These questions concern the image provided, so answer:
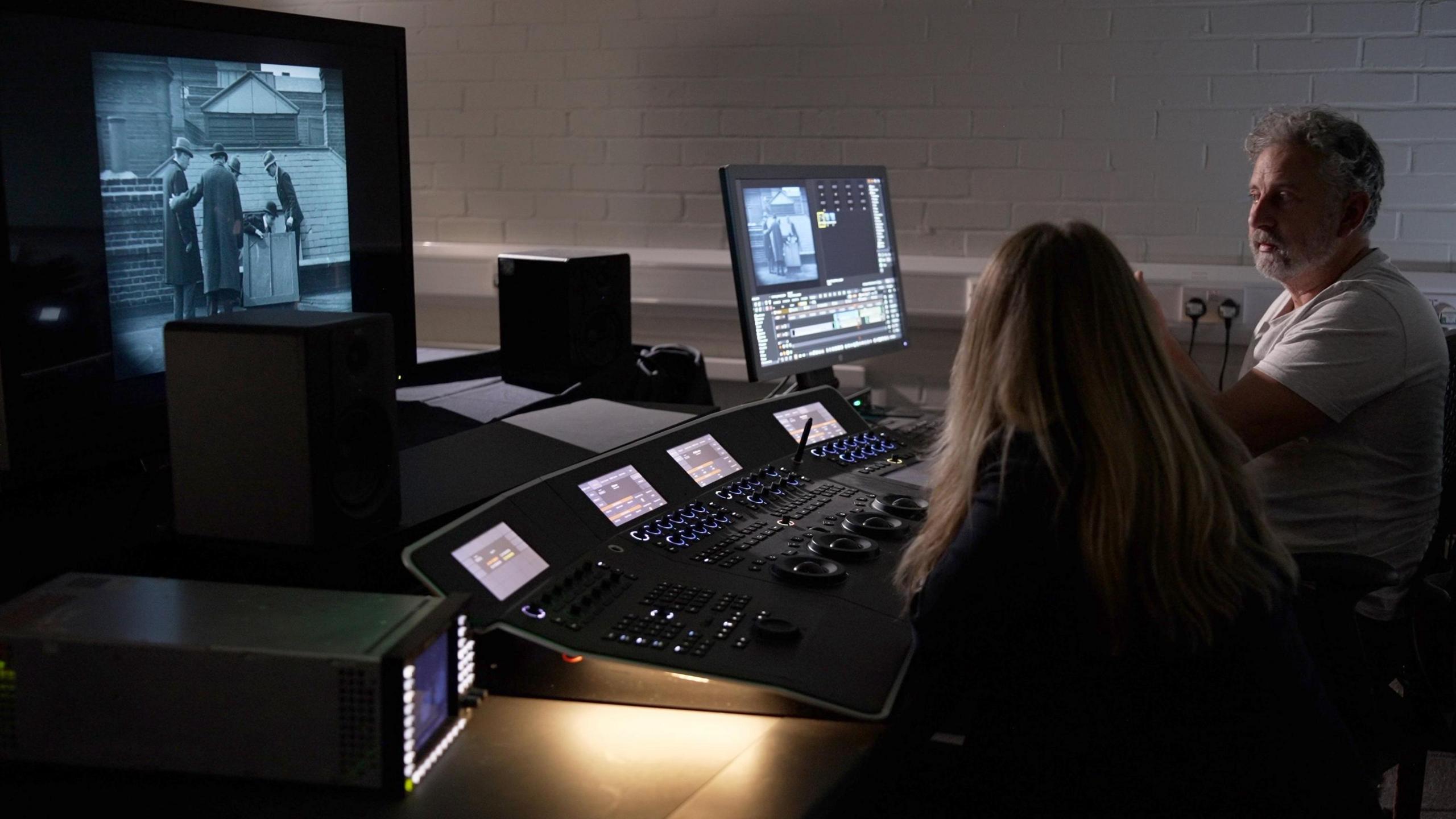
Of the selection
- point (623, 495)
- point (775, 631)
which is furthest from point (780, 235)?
point (775, 631)

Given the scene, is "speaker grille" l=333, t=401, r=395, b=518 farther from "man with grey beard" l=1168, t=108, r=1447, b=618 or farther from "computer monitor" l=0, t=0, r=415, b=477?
"man with grey beard" l=1168, t=108, r=1447, b=618

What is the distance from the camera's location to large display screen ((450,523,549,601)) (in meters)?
1.38

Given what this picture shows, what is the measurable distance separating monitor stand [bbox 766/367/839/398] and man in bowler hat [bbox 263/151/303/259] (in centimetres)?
107

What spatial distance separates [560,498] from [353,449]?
0.29 m

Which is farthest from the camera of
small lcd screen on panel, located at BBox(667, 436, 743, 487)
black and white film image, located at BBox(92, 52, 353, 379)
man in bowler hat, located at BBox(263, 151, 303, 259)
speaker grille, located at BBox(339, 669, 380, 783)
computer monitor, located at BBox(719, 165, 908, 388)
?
computer monitor, located at BBox(719, 165, 908, 388)

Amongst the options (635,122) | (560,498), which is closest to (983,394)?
(560,498)

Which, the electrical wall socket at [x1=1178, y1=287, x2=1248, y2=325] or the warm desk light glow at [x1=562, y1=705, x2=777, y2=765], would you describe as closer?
the warm desk light glow at [x1=562, y1=705, x2=777, y2=765]

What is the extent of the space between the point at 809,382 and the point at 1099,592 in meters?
1.44

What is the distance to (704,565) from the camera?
5.14 ft

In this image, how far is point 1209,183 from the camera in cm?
345

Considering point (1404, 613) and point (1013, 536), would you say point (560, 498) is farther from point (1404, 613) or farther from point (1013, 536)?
point (1404, 613)

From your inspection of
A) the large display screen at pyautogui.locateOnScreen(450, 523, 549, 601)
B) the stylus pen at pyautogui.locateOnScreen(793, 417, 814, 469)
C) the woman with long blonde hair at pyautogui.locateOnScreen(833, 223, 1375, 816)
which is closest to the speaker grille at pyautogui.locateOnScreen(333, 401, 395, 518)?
the large display screen at pyautogui.locateOnScreen(450, 523, 549, 601)

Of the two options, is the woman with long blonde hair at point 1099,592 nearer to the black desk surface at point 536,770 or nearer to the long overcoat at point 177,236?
the black desk surface at point 536,770

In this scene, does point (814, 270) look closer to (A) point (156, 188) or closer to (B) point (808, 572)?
(B) point (808, 572)
